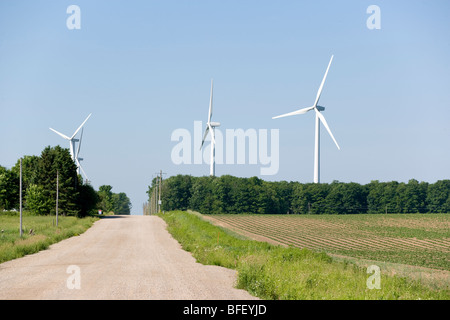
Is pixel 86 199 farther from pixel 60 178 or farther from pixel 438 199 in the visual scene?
pixel 438 199

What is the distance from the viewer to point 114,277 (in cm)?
1894

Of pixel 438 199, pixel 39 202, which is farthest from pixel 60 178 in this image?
pixel 438 199

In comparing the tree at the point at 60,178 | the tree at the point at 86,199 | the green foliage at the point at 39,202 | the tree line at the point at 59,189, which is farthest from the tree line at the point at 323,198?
the green foliage at the point at 39,202

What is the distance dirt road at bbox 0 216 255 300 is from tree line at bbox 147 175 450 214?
12390 centimetres

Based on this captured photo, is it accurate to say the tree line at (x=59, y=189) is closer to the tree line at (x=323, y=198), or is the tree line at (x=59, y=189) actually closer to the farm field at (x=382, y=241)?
the farm field at (x=382, y=241)

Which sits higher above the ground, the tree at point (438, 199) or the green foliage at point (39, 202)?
the green foliage at point (39, 202)

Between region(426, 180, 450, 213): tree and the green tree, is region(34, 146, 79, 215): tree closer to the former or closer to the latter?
the green tree

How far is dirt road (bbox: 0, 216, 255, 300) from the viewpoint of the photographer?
15.1 metres

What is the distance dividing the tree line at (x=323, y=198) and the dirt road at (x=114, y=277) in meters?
124

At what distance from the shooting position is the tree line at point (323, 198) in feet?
503

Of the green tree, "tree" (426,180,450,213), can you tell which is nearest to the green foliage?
the green tree

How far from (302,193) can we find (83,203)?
91.0m
